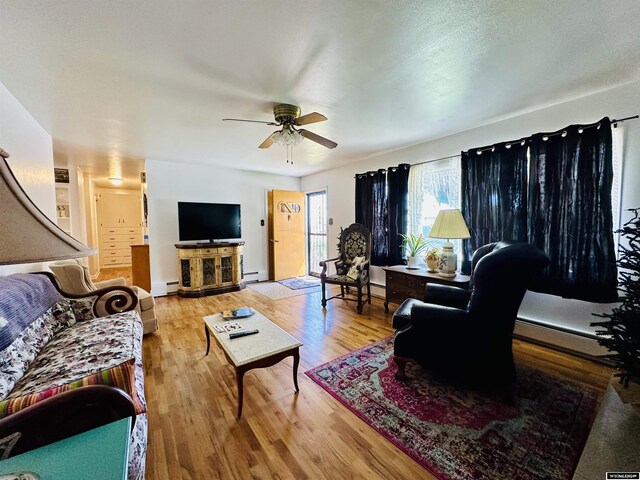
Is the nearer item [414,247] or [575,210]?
[575,210]

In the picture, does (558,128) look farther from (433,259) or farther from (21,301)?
(21,301)

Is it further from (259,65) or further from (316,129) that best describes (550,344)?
(259,65)

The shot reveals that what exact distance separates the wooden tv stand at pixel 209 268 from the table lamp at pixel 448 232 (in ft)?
11.7

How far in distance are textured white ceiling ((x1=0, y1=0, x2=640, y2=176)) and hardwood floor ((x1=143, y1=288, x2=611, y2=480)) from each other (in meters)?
2.39

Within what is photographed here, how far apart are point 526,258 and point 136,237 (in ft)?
30.0

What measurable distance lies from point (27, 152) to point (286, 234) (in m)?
3.99

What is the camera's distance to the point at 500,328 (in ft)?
5.81

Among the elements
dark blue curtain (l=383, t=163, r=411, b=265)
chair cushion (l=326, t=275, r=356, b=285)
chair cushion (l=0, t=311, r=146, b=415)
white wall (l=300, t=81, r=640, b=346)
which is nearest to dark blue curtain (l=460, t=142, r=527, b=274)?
white wall (l=300, t=81, r=640, b=346)

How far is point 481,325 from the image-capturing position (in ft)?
5.81

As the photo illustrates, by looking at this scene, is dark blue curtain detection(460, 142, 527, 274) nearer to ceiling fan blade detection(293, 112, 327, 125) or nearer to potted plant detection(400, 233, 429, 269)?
potted plant detection(400, 233, 429, 269)

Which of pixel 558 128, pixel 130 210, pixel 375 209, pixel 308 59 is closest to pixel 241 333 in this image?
pixel 308 59

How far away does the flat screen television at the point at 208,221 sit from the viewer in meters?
4.75

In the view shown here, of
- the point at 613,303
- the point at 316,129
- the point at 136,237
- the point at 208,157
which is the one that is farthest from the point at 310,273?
the point at 136,237

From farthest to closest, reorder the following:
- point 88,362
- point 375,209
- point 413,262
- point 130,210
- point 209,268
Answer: point 130,210 < point 209,268 < point 375,209 < point 413,262 < point 88,362
